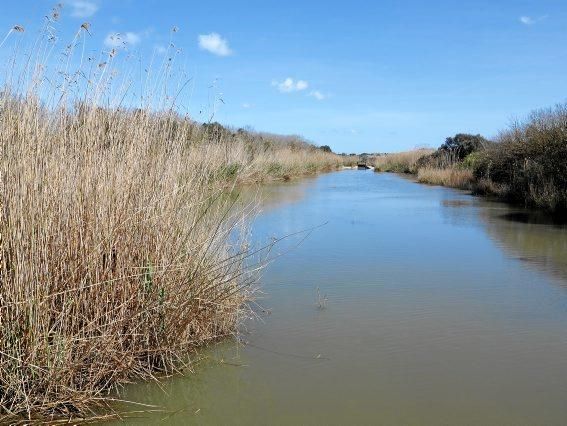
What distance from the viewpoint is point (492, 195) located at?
58.2ft

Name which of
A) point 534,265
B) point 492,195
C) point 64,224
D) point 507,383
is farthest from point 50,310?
point 492,195

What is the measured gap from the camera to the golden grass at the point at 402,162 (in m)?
37.4

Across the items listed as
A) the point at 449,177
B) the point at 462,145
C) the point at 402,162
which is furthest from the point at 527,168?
the point at 402,162

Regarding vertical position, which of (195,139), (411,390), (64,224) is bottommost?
(411,390)

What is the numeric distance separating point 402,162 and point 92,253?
3894 centimetres

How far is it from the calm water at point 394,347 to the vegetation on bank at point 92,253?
0.31 m

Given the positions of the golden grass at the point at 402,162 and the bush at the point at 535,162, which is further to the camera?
the golden grass at the point at 402,162

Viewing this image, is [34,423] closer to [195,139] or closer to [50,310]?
[50,310]

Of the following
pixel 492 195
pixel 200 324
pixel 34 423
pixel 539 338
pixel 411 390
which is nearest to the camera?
pixel 34 423

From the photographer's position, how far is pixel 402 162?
40.4m

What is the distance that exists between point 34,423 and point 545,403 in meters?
2.80

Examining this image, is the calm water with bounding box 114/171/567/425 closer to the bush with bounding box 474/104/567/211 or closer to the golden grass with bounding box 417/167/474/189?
the bush with bounding box 474/104/567/211

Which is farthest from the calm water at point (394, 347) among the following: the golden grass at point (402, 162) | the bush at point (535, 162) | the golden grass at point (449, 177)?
the golden grass at point (402, 162)

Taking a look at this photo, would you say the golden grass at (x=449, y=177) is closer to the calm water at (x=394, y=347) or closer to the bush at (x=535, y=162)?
the bush at (x=535, y=162)
